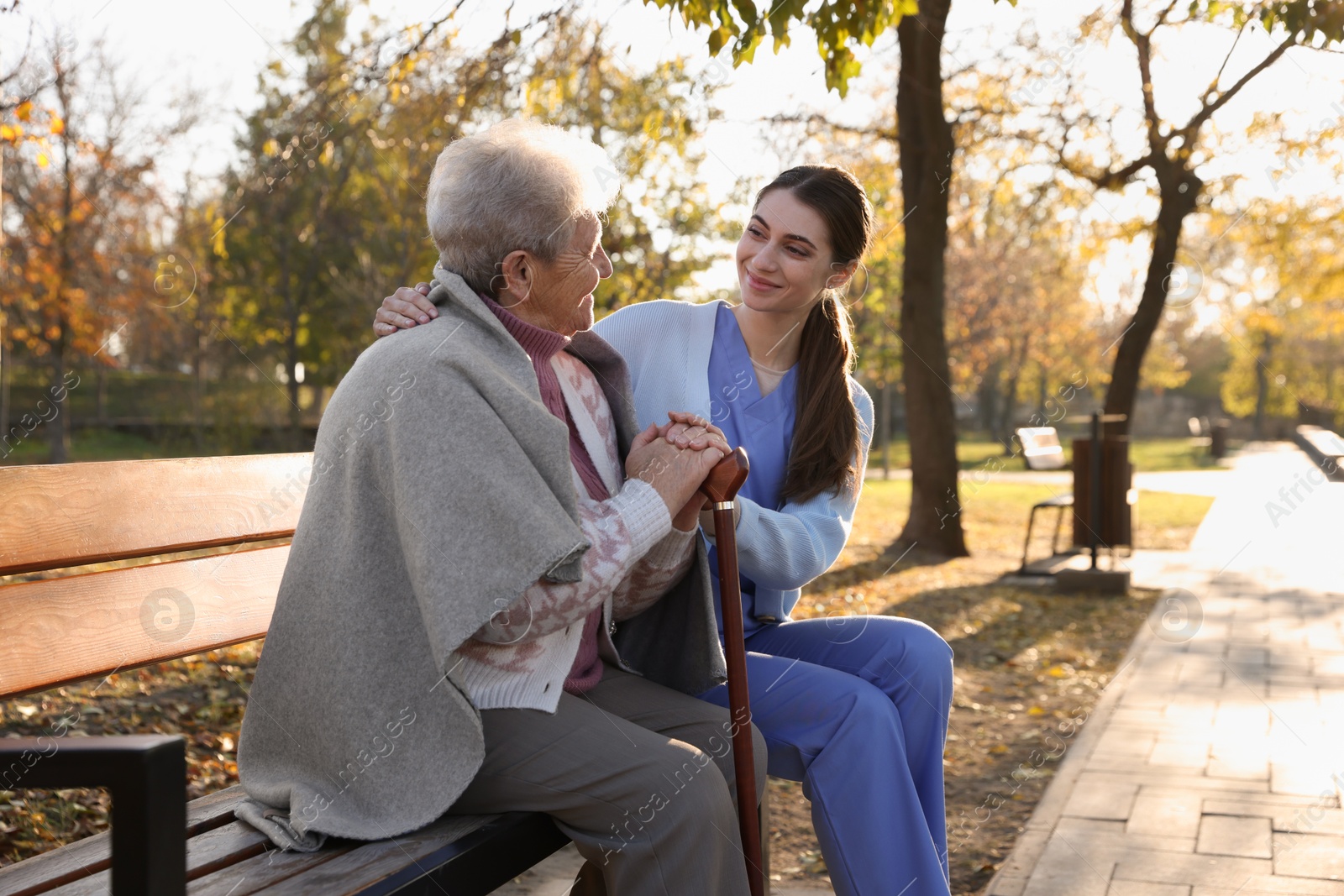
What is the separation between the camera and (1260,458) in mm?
31297

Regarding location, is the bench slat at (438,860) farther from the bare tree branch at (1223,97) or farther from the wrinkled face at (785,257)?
the bare tree branch at (1223,97)

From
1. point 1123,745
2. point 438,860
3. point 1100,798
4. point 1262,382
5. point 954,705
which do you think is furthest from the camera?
point 1262,382

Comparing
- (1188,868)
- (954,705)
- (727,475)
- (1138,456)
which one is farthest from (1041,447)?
(1138,456)

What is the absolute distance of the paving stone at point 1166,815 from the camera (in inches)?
138

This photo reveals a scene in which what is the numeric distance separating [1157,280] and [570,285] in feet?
36.3

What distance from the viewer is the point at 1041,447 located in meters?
6.83

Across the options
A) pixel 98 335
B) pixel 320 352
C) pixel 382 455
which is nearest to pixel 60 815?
pixel 382 455

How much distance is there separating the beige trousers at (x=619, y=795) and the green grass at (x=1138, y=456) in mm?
22422

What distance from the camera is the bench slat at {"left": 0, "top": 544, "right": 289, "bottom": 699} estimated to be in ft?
6.61

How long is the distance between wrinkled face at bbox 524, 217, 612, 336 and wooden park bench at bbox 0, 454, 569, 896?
0.78 m

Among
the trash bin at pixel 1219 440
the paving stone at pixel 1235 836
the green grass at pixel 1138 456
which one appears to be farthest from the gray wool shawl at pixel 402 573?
the trash bin at pixel 1219 440

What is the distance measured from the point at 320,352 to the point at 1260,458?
2450 centimetres

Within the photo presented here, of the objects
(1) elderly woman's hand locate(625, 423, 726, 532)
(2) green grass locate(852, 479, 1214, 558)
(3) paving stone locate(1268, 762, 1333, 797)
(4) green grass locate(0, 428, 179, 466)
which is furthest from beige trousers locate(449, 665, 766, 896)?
(4) green grass locate(0, 428, 179, 466)

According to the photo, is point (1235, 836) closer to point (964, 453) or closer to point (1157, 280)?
point (1157, 280)
